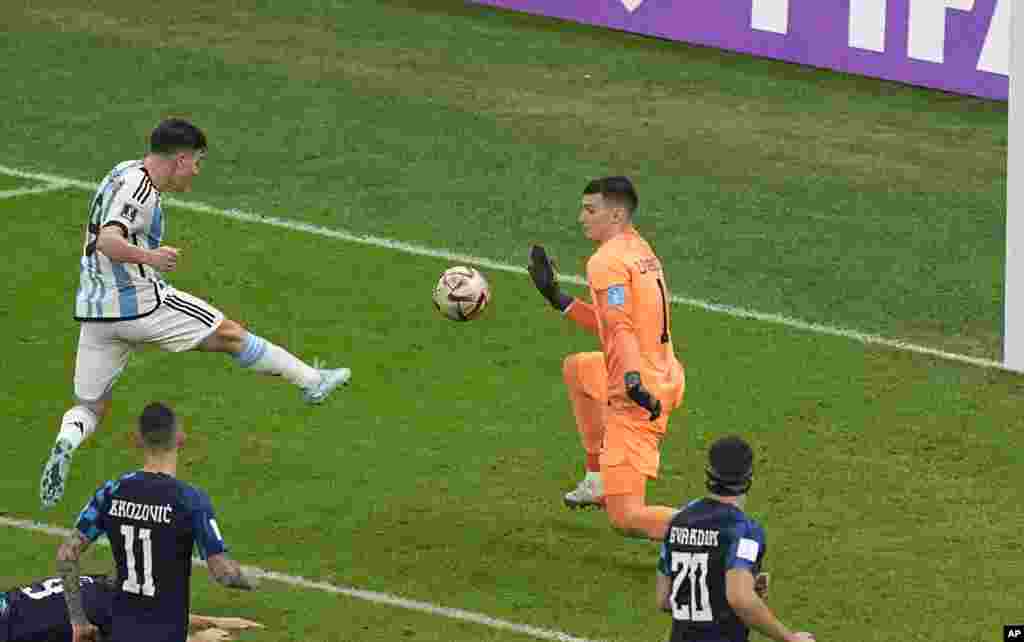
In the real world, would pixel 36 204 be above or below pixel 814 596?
above

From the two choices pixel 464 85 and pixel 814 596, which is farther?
pixel 464 85

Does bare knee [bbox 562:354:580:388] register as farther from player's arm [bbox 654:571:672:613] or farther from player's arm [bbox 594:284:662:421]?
player's arm [bbox 654:571:672:613]

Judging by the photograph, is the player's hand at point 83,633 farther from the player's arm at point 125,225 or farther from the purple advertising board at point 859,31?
the purple advertising board at point 859,31

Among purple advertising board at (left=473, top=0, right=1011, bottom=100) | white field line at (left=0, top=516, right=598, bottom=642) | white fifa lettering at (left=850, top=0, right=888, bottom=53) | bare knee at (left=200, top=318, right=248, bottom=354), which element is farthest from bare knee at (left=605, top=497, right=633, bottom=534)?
white fifa lettering at (left=850, top=0, right=888, bottom=53)

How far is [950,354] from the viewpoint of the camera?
56.1ft

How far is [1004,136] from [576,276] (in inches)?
228

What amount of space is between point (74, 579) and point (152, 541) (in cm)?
46

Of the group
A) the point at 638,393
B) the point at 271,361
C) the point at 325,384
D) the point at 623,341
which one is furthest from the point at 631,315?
the point at 271,361

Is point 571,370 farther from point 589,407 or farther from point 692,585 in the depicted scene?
point 692,585

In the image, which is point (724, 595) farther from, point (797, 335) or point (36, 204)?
point (36, 204)

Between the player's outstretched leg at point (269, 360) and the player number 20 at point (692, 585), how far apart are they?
14.7 feet

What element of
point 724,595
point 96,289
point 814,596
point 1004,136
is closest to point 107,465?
point 96,289

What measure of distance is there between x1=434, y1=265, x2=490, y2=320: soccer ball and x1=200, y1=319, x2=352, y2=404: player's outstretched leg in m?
0.77

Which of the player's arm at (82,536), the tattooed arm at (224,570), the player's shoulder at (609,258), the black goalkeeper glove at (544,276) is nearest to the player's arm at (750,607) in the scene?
the tattooed arm at (224,570)
